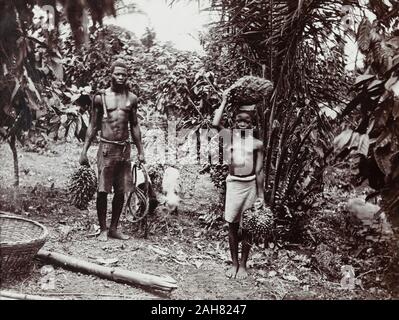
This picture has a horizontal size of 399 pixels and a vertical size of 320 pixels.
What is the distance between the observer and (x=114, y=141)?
124 inches

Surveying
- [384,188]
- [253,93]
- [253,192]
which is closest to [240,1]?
[253,93]

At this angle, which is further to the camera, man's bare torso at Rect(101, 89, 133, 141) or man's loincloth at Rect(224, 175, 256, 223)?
man's bare torso at Rect(101, 89, 133, 141)

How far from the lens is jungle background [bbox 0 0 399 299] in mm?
2676

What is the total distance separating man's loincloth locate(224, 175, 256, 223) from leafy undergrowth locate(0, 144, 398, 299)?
244 millimetres

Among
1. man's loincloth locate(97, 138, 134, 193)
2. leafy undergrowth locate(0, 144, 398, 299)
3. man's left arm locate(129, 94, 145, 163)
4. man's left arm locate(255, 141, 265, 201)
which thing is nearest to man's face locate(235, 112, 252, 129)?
man's left arm locate(255, 141, 265, 201)

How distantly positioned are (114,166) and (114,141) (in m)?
0.16

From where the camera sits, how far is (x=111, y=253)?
3.03 m

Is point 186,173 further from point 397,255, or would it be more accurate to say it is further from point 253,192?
point 397,255

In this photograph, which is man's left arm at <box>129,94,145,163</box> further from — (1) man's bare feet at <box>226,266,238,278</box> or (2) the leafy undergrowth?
(1) man's bare feet at <box>226,266,238,278</box>

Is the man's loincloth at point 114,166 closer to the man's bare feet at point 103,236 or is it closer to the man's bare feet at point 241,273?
the man's bare feet at point 103,236

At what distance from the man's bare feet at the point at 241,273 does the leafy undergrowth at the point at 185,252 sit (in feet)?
0.12

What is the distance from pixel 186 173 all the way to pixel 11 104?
1128 mm

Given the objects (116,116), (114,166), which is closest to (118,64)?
(116,116)

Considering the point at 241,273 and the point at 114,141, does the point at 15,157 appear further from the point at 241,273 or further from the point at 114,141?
the point at 241,273
